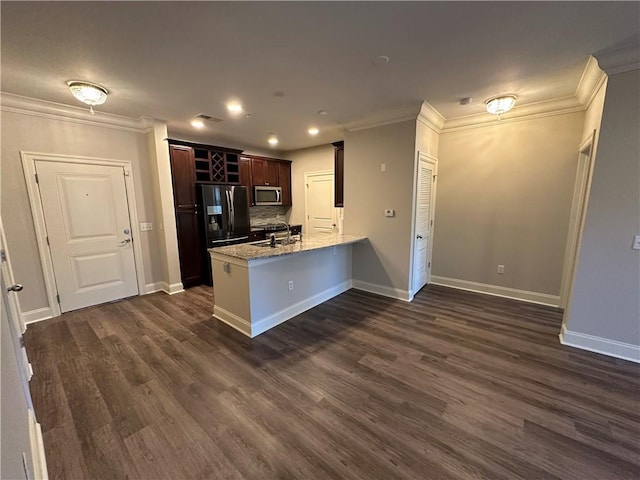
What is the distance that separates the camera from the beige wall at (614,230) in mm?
2316

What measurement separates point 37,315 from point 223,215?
273 cm

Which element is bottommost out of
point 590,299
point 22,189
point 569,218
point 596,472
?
point 596,472

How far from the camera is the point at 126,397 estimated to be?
2076mm

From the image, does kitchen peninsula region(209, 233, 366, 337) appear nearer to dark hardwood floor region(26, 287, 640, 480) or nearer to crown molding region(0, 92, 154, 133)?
dark hardwood floor region(26, 287, 640, 480)

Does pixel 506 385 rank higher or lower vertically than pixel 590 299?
lower

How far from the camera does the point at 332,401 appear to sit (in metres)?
2.03

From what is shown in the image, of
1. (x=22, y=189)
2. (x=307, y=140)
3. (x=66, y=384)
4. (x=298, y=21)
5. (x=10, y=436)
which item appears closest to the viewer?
(x=10, y=436)

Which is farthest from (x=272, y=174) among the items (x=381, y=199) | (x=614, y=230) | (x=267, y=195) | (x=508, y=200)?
(x=614, y=230)

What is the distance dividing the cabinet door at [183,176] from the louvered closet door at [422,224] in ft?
12.0

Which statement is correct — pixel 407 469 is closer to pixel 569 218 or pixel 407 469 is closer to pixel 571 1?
pixel 571 1

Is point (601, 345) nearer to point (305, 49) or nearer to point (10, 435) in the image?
point (305, 49)

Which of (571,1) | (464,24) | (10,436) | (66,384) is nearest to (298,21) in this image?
(464,24)

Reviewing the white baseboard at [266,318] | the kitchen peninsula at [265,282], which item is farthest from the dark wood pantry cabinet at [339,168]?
the white baseboard at [266,318]

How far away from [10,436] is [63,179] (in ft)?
12.0
